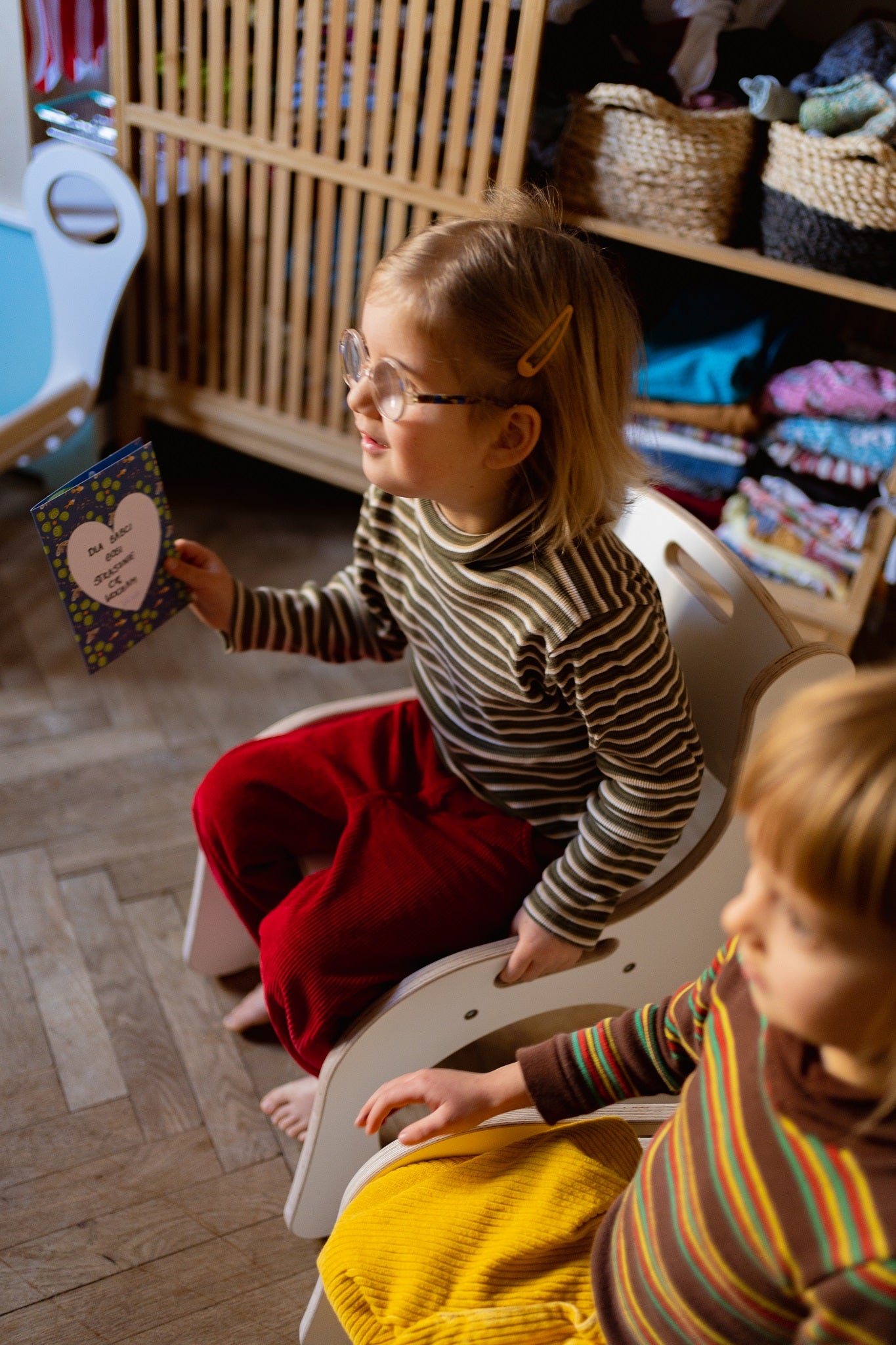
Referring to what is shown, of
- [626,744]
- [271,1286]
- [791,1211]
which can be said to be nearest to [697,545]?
[626,744]

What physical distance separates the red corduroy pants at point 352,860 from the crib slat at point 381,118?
83cm

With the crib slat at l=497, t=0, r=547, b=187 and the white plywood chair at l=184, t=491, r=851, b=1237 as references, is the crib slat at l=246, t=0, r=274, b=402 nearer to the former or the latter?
the crib slat at l=497, t=0, r=547, b=187

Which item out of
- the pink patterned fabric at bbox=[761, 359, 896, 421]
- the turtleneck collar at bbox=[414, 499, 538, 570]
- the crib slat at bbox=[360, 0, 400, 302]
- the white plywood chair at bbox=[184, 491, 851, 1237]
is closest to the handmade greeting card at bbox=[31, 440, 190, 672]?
the turtleneck collar at bbox=[414, 499, 538, 570]

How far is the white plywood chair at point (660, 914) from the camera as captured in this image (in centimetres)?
101

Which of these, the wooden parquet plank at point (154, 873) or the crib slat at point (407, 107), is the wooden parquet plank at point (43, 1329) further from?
the crib slat at point (407, 107)

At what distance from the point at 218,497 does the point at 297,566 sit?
296 mm

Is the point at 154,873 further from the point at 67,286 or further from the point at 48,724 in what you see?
the point at 67,286

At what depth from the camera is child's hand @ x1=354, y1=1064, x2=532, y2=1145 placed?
88 centimetres

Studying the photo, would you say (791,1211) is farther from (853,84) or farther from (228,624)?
(853,84)

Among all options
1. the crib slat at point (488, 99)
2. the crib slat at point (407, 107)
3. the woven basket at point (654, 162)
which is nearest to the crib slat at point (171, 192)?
the crib slat at point (407, 107)

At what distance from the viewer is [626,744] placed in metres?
0.98

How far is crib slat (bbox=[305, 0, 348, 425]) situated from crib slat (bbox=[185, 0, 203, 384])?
0.22 m

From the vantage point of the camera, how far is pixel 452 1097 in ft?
2.91

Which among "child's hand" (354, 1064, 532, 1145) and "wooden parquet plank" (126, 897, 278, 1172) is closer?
"child's hand" (354, 1064, 532, 1145)
